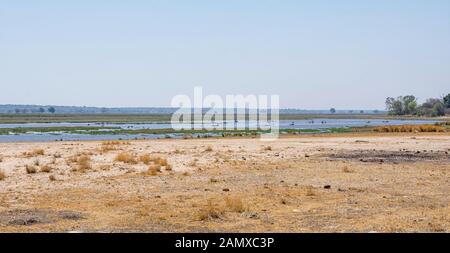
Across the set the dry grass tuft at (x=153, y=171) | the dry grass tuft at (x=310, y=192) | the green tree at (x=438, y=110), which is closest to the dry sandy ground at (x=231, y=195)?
the dry grass tuft at (x=310, y=192)

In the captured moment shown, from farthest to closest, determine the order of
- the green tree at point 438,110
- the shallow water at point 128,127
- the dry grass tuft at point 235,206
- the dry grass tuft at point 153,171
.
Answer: the green tree at point 438,110 → the shallow water at point 128,127 → the dry grass tuft at point 153,171 → the dry grass tuft at point 235,206

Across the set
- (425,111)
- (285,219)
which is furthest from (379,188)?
(425,111)

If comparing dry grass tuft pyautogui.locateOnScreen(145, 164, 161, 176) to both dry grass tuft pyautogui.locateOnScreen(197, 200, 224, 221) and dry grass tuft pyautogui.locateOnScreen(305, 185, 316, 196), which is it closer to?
dry grass tuft pyautogui.locateOnScreen(305, 185, 316, 196)

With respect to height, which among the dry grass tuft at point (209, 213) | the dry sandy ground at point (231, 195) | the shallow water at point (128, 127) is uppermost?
the dry grass tuft at point (209, 213)

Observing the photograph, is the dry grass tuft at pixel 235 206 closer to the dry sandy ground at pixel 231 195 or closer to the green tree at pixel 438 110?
the dry sandy ground at pixel 231 195

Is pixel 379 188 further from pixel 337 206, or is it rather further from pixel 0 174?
pixel 0 174

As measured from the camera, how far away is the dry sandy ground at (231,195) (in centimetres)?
1336

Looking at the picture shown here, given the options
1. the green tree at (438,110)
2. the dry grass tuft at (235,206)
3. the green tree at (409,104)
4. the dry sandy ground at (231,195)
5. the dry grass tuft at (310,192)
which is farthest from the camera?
the green tree at (409,104)

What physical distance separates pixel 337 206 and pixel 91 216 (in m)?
6.49

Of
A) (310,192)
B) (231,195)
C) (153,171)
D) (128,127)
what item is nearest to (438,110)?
(128,127)

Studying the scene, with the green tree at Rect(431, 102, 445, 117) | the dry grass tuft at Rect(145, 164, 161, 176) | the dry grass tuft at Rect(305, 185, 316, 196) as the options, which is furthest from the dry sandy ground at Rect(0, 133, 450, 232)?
the green tree at Rect(431, 102, 445, 117)

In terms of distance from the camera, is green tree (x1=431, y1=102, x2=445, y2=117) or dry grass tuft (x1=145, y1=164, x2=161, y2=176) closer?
dry grass tuft (x1=145, y1=164, x2=161, y2=176)

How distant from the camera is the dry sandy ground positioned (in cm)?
1336

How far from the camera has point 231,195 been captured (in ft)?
58.9
